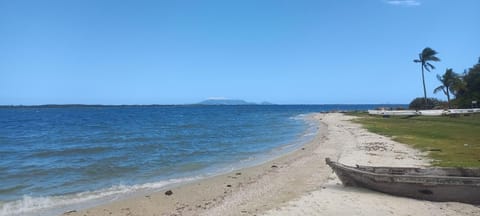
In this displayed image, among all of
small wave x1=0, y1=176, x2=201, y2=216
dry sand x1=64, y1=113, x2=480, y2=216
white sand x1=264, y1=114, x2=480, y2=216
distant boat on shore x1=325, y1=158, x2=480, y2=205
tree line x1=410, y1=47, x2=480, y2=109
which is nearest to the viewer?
white sand x1=264, y1=114, x2=480, y2=216

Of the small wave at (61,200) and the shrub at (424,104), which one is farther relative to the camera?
the shrub at (424,104)

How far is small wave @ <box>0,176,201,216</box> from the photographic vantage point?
36.7ft

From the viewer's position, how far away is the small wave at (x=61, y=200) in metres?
11.2

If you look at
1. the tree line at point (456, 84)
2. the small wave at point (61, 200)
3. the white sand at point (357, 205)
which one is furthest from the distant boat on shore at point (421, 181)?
the tree line at point (456, 84)

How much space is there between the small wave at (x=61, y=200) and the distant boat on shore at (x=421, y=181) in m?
7.09

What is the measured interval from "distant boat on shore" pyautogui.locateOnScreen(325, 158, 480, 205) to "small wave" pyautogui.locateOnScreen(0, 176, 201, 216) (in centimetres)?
709

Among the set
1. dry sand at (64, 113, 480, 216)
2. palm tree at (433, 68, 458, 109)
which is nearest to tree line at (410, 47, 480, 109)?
palm tree at (433, 68, 458, 109)

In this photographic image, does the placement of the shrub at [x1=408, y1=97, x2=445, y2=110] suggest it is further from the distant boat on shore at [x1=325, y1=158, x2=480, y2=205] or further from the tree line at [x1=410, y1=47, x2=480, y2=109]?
the distant boat on shore at [x1=325, y1=158, x2=480, y2=205]

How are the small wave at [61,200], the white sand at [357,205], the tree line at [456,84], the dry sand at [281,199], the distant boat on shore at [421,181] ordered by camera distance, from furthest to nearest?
the tree line at [456,84] → the small wave at [61,200] → the distant boat on shore at [421,181] → the dry sand at [281,199] → the white sand at [357,205]

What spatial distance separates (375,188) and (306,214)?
9.57 ft

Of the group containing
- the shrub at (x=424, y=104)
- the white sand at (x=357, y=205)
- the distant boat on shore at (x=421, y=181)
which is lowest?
the white sand at (x=357, y=205)

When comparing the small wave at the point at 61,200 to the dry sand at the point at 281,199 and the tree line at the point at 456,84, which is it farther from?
the tree line at the point at 456,84

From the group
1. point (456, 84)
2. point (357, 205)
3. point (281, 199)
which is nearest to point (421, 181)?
point (357, 205)

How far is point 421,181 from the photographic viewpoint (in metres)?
10.2
